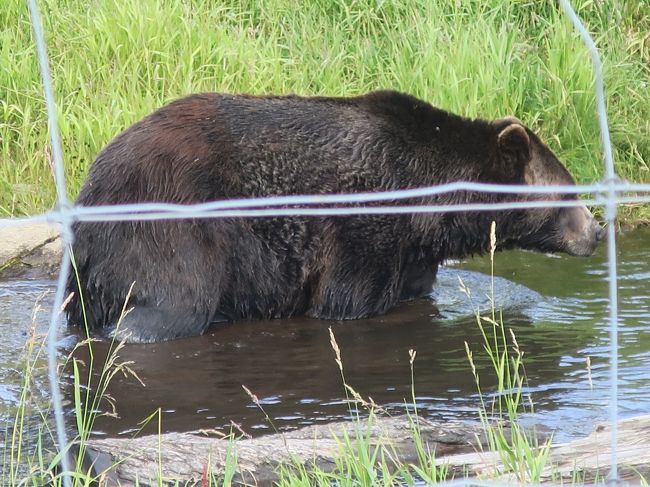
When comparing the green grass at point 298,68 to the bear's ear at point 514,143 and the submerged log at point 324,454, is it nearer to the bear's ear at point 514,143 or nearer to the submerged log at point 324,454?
the bear's ear at point 514,143

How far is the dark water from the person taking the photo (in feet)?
15.4

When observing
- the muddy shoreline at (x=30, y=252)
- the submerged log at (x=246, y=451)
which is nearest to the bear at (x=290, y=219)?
the muddy shoreline at (x=30, y=252)

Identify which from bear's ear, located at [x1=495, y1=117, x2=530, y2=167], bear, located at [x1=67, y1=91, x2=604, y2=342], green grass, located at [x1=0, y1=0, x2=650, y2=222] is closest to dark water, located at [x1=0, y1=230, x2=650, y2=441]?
bear, located at [x1=67, y1=91, x2=604, y2=342]

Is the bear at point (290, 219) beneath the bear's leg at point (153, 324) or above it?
above

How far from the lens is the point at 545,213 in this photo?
6.66 metres

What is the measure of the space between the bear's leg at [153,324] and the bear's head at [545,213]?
2.08 meters

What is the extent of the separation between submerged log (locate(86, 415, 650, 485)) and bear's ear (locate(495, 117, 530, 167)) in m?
2.71

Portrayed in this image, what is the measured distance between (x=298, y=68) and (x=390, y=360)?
3.91 m

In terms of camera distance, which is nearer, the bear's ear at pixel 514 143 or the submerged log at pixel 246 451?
the submerged log at pixel 246 451

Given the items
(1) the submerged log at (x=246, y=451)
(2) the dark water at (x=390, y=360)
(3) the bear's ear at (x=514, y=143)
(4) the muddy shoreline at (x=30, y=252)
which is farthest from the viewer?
(4) the muddy shoreline at (x=30, y=252)

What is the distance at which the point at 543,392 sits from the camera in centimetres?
495

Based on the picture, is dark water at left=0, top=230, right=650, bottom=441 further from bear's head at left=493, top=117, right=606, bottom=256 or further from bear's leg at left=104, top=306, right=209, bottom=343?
bear's head at left=493, top=117, right=606, bottom=256

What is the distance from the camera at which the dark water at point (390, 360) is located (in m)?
4.70

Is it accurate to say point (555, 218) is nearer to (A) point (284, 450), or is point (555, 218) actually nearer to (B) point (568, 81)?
(B) point (568, 81)
